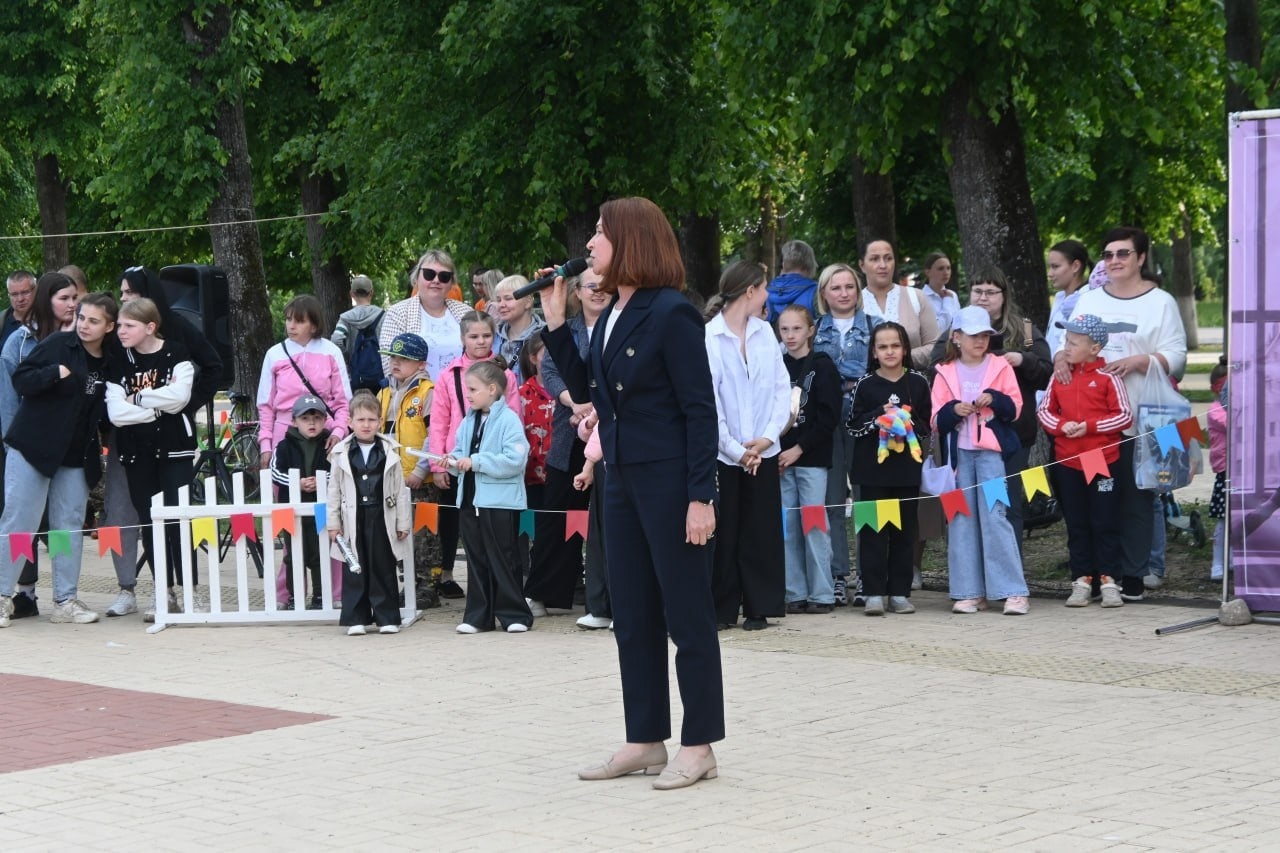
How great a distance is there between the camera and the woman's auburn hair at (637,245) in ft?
21.0

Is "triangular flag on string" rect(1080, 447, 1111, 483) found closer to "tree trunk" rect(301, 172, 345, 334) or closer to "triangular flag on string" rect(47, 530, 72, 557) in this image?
"triangular flag on string" rect(47, 530, 72, 557)

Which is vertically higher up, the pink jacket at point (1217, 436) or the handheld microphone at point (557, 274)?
the handheld microphone at point (557, 274)

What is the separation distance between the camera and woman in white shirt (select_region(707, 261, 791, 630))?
9672 millimetres

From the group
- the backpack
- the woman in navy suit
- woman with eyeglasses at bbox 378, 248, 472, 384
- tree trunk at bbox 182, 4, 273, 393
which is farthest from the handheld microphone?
tree trunk at bbox 182, 4, 273, 393

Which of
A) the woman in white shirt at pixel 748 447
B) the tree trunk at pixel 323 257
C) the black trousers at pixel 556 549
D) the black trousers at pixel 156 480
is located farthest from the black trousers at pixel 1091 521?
the tree trunk at pixel 323 257

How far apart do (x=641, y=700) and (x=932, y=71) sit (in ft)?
24.0

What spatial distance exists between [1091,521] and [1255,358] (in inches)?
60.0

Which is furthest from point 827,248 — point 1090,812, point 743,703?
point 1090,812

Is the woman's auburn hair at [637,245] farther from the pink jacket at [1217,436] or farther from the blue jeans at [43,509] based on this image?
the blue jeans at [43,509]

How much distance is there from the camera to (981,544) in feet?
34.8

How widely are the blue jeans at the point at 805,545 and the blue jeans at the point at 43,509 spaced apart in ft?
14.4

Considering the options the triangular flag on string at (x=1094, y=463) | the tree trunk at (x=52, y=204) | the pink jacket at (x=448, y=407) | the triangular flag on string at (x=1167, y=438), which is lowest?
the triangular flag on string at (x=1094, y=463)

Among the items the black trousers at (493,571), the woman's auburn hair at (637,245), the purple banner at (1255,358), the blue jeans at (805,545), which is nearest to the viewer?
the woman's auburn hair at (637,245)

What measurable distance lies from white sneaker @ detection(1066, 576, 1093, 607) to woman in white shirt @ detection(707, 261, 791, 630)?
1.81m
